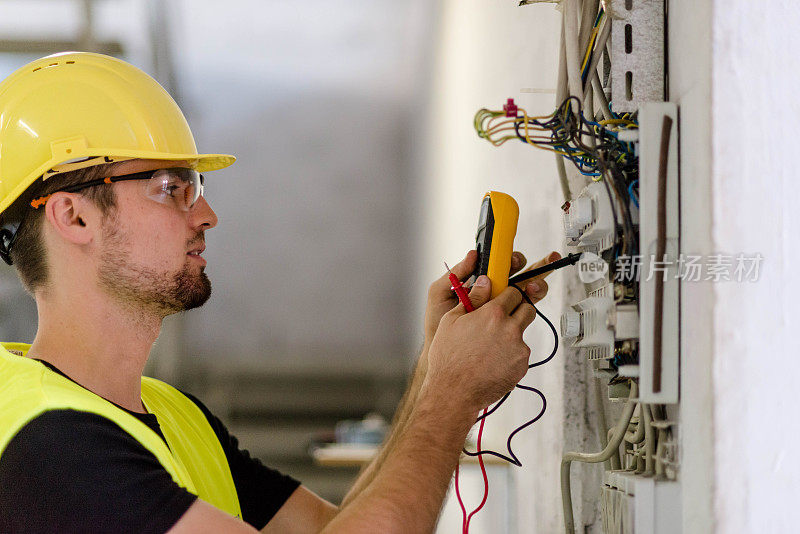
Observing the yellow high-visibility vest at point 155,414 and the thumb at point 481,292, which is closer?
the yellow high-visibility vest at point 155,414

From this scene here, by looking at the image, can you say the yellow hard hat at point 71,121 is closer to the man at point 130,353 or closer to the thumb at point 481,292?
the man at point 130,353

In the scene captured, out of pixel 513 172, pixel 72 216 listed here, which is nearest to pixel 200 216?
pixel 72 216

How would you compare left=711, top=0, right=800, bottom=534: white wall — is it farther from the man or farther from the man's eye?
the man's eye

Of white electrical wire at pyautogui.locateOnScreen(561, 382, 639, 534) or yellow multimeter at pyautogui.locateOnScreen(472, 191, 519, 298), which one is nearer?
white electrical wire at pyautogui.locateOnScreen(561, 382, 639, 534)

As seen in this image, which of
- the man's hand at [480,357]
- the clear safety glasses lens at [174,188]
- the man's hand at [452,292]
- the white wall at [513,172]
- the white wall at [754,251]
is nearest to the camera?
the white wall at [754,251]

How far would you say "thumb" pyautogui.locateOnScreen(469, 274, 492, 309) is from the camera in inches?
42.6

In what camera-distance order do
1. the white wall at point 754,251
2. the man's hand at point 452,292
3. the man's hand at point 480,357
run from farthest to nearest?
the man's hand at point 452,292
the man's hand at point 480,357
the white wall at point 754,251

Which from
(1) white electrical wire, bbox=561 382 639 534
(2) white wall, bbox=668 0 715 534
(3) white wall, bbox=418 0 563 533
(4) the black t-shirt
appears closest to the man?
(4) the black t-shirt

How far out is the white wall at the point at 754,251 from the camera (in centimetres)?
73

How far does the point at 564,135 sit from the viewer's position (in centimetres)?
102

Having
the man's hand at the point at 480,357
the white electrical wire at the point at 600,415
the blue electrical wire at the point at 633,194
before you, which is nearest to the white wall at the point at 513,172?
the white electrical wire at the point at 600,415

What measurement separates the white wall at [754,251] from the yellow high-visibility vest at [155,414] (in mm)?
727

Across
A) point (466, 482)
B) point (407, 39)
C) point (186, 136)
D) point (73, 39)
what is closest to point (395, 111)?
point (407, 39)

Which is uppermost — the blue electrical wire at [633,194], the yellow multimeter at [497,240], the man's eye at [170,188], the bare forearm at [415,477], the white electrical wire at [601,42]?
the white electrical wire at [601,42]
